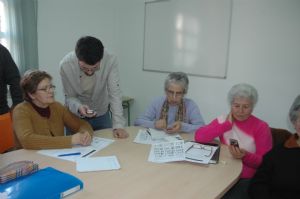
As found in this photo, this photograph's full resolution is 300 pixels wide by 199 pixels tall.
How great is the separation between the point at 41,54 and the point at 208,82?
220cm

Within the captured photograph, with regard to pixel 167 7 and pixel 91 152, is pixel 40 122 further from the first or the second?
pixel 167 7

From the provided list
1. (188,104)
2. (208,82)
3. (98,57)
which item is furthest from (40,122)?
(208,82)

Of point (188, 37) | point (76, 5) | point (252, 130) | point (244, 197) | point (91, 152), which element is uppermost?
point (76, 5)

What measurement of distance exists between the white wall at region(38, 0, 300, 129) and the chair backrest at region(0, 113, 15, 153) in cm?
193

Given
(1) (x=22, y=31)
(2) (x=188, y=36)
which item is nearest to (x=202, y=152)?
(2) (x=188, y=36)

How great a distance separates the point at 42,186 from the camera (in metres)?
1.13

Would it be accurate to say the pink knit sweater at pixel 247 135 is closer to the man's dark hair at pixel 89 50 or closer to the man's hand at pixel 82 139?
the man's hand at pixel 82 139

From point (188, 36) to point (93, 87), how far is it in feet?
5.88

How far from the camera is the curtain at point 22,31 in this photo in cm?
309

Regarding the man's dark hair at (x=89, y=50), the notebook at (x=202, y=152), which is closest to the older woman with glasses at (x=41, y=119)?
the man's dark hair at (x=89, y=50)

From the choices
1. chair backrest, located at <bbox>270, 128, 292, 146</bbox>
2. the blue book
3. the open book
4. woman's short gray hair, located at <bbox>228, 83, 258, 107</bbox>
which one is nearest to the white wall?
chair backrest, located at <bbox>270, 128, 292, 146</bbox>

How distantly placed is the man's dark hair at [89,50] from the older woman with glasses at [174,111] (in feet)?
2.46

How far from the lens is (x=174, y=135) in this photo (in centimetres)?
211

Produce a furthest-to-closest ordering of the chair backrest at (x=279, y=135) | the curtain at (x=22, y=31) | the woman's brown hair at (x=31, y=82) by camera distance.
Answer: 1. the curtain at (x=22, y=31)
2. the chair backrest at (x=279, y=135)
3. the woman's brown hair at (x=31, y=82)
